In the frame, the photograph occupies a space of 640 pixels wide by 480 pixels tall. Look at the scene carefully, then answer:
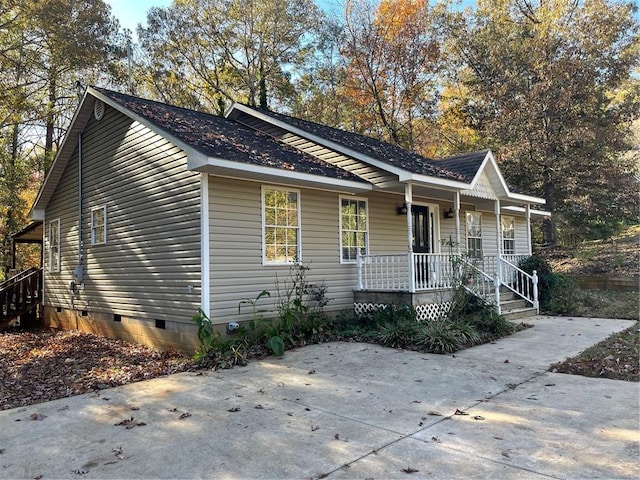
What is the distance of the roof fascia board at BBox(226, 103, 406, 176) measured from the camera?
383 inches

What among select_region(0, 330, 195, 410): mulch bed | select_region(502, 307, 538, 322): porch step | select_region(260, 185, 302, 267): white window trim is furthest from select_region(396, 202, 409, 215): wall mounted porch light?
select_region(0, 330, 195, 410): mulch bed

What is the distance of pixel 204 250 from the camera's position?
7.89 metres

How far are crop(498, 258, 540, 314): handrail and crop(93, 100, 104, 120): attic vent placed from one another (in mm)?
10696

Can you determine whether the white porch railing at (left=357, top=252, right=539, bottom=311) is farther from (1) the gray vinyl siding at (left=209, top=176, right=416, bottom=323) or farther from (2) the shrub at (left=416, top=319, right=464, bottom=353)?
(2) the shrub at (left=416, top=319, right=464, bottom=353)

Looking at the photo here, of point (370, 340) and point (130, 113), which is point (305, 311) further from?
point (130, 113)

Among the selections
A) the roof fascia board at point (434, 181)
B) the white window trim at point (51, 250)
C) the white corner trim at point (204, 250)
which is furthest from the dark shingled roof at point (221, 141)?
the white window trim at point (51, 250)

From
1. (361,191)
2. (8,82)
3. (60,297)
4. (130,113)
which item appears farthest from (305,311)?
(8,82)

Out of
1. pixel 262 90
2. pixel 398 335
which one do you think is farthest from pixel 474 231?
pixel 262 90

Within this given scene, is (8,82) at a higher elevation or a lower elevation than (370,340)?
higher

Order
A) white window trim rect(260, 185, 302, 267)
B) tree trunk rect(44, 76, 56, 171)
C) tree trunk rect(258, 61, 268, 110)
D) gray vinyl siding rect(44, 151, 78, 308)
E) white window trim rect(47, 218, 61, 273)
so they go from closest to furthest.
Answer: white window trim rect(260, 185, 302, 267), gray vinyl siding rect(44, 151, 78, 308), white window trim rect(47, 218, 61, 273), tree trunk rect(44, 76, 56, 171), tree trunk rect(258, 61, 268, 110)

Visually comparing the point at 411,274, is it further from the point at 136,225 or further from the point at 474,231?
the point at 474,231

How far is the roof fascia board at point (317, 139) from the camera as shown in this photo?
9.73 meters

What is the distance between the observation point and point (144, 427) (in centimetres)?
451

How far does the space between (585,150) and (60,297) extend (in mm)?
20730
